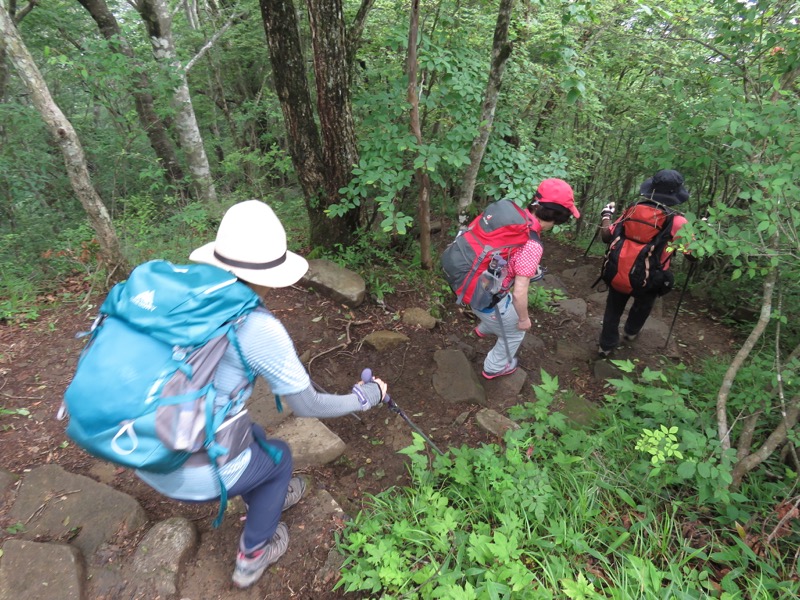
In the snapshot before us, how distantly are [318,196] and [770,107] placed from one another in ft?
13.0

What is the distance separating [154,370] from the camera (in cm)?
138

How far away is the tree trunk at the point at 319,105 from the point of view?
3918mm

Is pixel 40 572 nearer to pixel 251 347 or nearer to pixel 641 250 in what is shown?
pixel 251 347

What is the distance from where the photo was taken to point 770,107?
222cm

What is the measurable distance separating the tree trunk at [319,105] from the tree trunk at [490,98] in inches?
52.8

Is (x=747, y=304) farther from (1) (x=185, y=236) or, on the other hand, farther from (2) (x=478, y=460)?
(1) (x=185, y=236)

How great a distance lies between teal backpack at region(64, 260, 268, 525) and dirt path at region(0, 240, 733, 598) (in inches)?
46.3

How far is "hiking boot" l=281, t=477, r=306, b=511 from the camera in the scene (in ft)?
7.80

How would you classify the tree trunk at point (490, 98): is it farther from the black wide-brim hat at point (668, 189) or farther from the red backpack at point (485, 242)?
the black wide-brim hat at point (668, 189)

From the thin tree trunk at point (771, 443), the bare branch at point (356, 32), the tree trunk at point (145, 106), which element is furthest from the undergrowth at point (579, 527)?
the tree trunk at point (145, 106)

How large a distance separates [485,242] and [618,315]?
1.90 meters

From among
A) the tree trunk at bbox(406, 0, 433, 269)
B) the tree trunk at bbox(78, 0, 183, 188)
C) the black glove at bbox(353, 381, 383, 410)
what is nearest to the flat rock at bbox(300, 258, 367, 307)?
the tree trunk at bbox(406, 0, 433, 269)

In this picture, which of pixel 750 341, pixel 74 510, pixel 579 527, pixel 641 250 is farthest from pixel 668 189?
pixel 74 510

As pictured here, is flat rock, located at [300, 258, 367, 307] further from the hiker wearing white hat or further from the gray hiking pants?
the hiker wearing white hat
